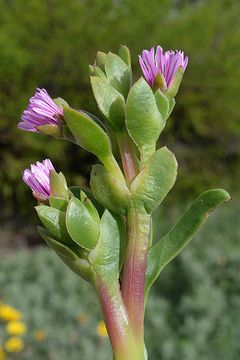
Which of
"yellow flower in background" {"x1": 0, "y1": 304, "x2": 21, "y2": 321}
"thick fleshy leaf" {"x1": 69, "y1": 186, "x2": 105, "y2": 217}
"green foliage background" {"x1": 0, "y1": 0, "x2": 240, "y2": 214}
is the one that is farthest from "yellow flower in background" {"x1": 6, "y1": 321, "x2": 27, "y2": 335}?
"green foliage background" {"x1": 0, "y1": 0, "x2": 240, "y2": 214}

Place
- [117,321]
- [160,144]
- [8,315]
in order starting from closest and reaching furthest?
1. [117,321]
2. [8,315]
3. [160,144]

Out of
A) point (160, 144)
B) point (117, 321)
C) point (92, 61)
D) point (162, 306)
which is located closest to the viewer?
point (117, 321)

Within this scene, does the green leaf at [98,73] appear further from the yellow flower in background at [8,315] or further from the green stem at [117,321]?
the yellow flower in background at [8,315]

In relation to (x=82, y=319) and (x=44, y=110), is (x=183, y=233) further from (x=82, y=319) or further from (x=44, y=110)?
(x=82, y=319)

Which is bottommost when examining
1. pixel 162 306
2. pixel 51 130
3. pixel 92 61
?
pixel 162 306

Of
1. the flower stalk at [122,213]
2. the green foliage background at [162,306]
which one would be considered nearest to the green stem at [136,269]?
the flower stalk at [122,213]

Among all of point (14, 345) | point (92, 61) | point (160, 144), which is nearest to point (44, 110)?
point (14, 345)

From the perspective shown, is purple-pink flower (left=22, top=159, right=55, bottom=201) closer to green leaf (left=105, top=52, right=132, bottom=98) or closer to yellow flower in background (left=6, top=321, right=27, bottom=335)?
green leaf (left=105, top=52, right=132, bottom=98)

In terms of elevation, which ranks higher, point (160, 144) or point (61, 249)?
point (61, 249)
